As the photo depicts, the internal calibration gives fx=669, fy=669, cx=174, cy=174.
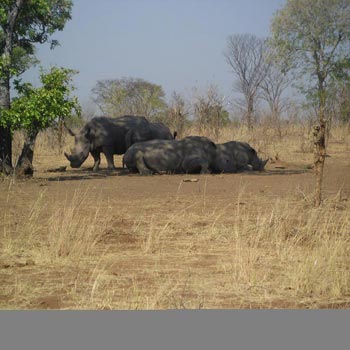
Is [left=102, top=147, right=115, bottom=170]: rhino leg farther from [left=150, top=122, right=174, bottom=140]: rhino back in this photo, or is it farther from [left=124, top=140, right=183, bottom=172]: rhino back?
[left=124, top=140, right=183, bottom=172]: rhino back

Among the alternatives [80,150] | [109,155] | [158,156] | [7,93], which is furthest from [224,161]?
[7,93]

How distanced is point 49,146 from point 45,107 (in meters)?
12.7

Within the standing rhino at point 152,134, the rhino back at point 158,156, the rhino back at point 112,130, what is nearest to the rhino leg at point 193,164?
the rhino back at point 158,156

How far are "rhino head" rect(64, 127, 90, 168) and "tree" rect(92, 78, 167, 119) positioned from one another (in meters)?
13.1

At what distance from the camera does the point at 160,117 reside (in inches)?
1252

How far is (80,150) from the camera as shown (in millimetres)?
19016

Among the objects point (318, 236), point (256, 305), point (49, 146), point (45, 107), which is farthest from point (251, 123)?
point (256, 305)

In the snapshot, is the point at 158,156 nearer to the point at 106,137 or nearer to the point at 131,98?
the point at 106,137

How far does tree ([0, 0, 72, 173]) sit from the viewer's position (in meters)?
14.4

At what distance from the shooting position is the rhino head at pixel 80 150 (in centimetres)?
1889

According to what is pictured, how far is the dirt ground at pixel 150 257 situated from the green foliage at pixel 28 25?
403cm

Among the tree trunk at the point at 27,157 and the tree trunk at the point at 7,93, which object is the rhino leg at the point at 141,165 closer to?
the tree trunk at the point at 27,157

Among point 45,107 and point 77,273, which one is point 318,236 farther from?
point 45,107

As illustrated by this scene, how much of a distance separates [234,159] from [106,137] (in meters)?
3.92
